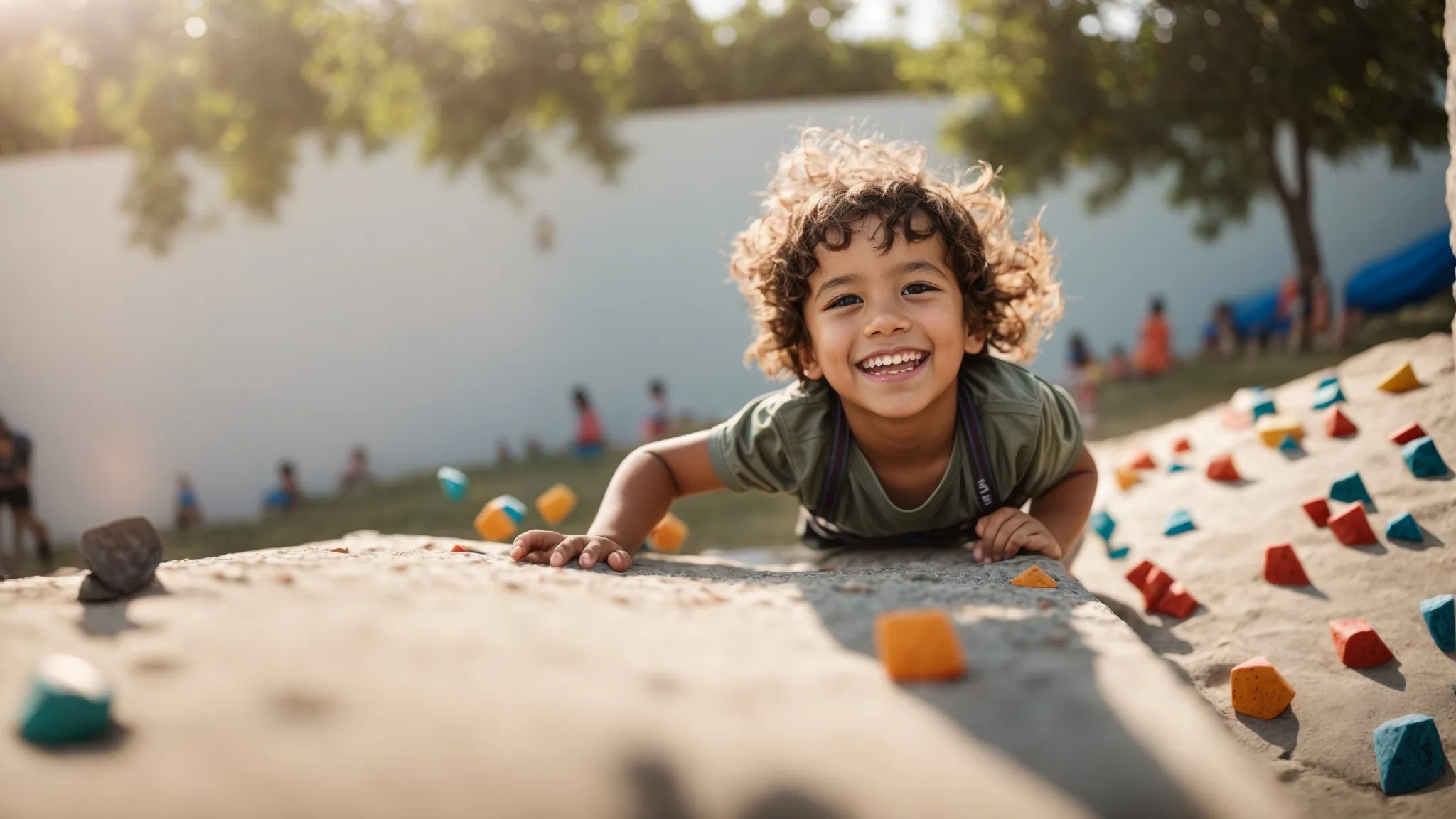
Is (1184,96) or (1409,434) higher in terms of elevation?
(1184,96)

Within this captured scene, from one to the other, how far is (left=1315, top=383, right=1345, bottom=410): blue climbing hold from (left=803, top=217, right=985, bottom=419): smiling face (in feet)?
7.64

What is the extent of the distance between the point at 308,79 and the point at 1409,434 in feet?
38.0

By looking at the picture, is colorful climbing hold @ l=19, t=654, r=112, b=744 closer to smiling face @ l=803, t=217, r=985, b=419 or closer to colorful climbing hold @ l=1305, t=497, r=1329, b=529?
→ smiling face @ l=803, t=217, r=985, b=419

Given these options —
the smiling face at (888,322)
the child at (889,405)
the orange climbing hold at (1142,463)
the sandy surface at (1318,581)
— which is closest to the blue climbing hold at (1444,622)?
the sandy surface at (1318,581)

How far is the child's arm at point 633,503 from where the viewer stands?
2.87m

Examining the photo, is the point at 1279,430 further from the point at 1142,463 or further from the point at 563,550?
the point at 563,550

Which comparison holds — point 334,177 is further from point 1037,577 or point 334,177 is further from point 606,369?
point 1037,577

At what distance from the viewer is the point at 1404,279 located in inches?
478

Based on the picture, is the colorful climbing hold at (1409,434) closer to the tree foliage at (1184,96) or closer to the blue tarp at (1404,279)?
the tree foliage at (1184,96)

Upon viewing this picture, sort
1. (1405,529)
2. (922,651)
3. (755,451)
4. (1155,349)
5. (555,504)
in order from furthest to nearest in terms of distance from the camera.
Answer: (1155,349), (555,504), (755,451), (1405,529), (922,651)

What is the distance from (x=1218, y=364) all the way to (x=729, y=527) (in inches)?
311

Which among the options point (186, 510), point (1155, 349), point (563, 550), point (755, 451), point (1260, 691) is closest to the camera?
point (1260, 691)

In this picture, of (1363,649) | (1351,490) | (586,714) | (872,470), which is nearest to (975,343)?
(872,470)

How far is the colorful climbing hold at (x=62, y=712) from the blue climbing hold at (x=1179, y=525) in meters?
3.68
